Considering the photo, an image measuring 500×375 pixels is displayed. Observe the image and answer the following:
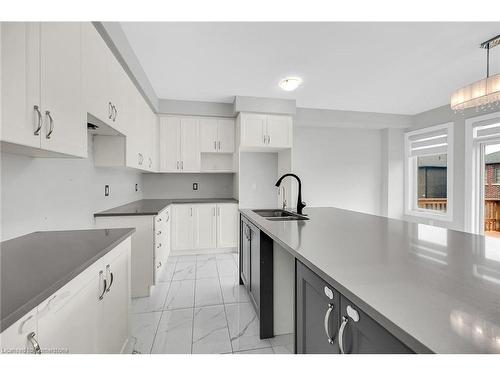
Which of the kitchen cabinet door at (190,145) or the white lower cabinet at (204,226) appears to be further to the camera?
the kitchen cabinet door at (190,145)

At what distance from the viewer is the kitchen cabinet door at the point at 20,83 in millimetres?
846

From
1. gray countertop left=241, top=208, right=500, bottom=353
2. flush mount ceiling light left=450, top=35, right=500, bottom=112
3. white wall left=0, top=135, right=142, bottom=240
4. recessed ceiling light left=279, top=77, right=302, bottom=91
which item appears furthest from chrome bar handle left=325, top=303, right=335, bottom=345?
recessed ceiling light left=279, top=77, right=302, bottom=91

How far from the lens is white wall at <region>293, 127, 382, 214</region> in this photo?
4.86 metres

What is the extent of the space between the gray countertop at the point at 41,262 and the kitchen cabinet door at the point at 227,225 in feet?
7.81

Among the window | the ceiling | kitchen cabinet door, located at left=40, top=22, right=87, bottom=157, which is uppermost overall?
the ceiling

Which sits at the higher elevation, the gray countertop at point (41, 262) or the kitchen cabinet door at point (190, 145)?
the kitchen cabinet door at point (190, 145)

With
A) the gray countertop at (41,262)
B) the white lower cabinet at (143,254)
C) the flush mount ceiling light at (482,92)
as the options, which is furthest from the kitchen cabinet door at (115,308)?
the flush mount ceiling light at (482,92)

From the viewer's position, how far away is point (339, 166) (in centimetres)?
500

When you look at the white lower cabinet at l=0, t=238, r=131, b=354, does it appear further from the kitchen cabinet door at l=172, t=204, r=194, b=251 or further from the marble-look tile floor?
the kitchen cabinet door at l=172, t=204, r=194, b=251

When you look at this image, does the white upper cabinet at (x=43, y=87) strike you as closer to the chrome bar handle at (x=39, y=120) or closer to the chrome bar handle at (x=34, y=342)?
the chrome bar handle at (x=39, y=120)

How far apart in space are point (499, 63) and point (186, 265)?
463 cm

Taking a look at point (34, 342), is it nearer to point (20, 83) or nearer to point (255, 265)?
point (20, 83)

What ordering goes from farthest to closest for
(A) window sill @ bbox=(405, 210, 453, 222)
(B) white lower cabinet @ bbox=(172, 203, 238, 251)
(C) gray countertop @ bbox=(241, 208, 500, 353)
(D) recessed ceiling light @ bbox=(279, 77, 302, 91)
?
(A) window sill @ bbox=(405, 210, 453, 222), (B) white lower cabinet @ bbox=(172, 203, 238, 251), (D) recessed ceiling light @ bbox=(279, 77, 302, 91), (C) gray countertop @ bbox=(241, 208, 500, 353)
